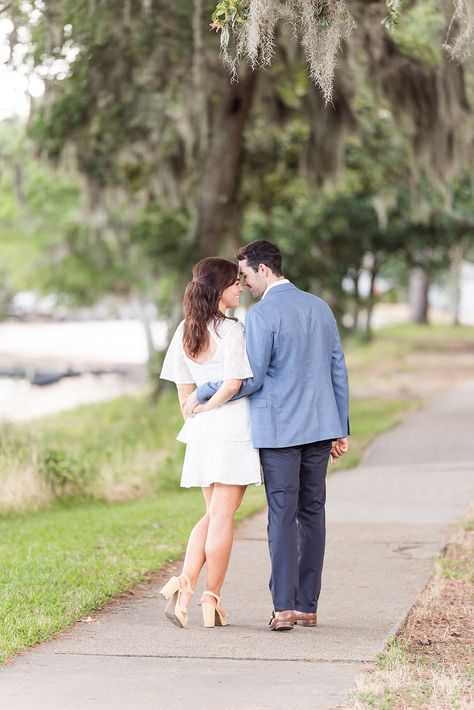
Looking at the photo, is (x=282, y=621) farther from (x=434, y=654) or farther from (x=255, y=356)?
(x=255, y=356)

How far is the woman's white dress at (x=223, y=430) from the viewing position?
19.0 feet

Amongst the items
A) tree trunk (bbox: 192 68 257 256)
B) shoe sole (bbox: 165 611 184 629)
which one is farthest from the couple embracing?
tree trunk (bbox: 192 68 257 256)

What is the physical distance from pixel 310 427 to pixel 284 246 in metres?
24.1

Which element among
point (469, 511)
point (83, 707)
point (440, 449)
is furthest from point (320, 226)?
point (83, 707)

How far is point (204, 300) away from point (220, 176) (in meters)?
11.1

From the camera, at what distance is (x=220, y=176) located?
1672 centimetres

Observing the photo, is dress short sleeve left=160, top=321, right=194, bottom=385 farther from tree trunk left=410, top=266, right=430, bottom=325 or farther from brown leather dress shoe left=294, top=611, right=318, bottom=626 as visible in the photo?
tree trunk left=410, top=266, right=430, bottom=325

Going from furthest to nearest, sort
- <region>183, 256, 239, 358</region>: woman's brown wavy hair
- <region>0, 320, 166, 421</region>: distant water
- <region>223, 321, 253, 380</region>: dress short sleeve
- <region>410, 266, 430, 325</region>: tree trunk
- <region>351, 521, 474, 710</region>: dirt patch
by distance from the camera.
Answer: <region>410, 266, 430, 325</region>: tree trunk < <region>0, 320, 166, 421</region>: distant water < <region>183, 256, 239, 358</region>: woman's brown wavy hair < <region>223, 321, 253, 380</region>: dress short sleeve < <region>351, 521, 474, 710</region>: dirt patch

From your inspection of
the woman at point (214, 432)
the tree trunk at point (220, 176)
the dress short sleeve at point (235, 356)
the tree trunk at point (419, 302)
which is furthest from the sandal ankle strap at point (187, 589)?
the tree trunk at point (419, 302)

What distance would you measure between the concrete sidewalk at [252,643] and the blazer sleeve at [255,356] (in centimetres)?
117

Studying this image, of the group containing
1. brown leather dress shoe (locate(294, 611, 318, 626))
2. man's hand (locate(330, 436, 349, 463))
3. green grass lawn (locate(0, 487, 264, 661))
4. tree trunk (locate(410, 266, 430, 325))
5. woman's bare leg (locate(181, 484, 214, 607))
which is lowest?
tree trunk (locate(410, 266, 430, 325))

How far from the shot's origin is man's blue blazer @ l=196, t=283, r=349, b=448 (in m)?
5.79

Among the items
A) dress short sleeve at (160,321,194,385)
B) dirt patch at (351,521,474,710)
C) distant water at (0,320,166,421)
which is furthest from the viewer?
distant water at (0,320,166,421)

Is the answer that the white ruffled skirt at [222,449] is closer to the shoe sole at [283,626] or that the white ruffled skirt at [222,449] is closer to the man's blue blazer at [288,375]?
the man's blue blazer at [288,375]
